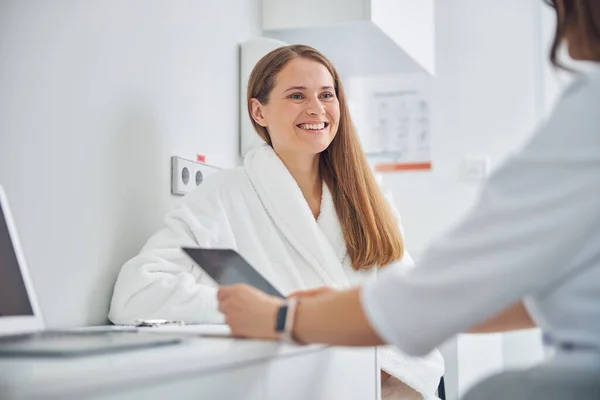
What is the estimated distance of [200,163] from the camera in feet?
6.98

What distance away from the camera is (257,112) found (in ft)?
6.99

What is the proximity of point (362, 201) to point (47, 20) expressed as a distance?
0.88 meters

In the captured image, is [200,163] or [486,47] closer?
[200,163]

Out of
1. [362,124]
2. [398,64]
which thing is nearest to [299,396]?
[398,64]

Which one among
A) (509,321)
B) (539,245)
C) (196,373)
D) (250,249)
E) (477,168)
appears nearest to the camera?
(539,245)

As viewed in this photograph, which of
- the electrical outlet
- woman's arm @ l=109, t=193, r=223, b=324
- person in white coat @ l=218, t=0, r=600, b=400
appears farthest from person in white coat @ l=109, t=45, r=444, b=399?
the electrical outlet

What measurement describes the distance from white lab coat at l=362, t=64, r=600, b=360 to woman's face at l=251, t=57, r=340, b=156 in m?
1.22

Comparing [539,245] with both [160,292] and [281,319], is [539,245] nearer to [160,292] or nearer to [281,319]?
[281,319]

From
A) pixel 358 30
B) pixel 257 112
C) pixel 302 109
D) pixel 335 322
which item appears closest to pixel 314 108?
pixel 302 109

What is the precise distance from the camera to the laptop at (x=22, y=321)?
3.26 ft

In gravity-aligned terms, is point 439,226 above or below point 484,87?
below

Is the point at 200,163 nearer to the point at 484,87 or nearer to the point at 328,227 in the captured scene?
the point at 328,227

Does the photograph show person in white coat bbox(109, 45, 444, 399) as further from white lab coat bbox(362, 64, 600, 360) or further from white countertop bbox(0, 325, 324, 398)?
white lab coat bbox(362, 64, 600, 360)

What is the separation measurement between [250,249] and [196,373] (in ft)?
3.25
